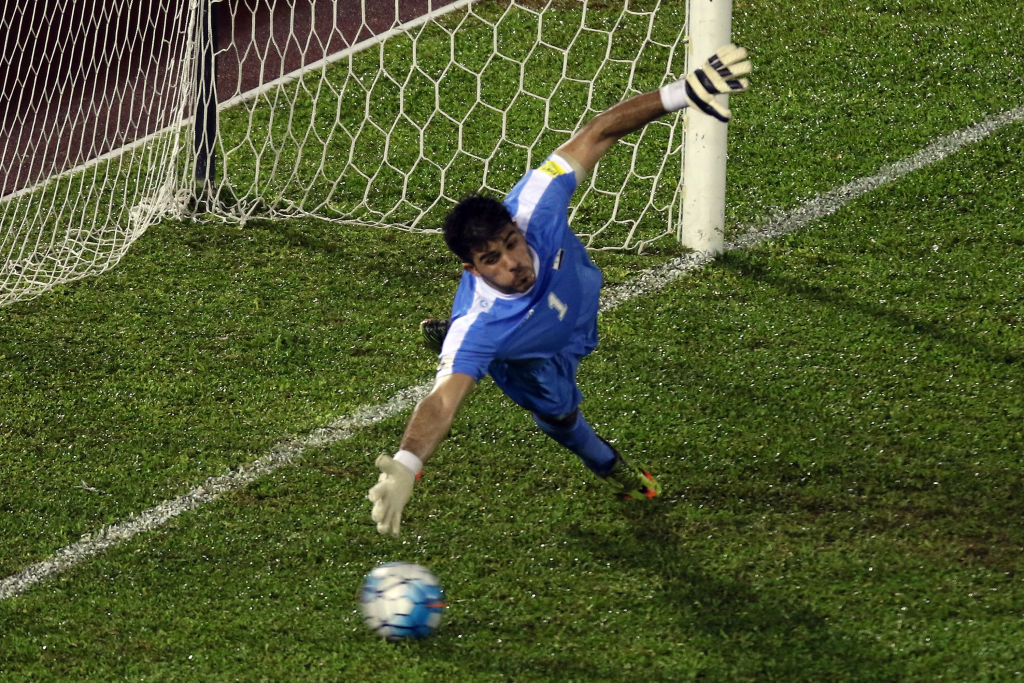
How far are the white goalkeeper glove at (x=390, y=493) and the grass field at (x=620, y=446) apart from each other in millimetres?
724

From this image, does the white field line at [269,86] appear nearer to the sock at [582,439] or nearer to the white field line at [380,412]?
the white field line at [380,412]

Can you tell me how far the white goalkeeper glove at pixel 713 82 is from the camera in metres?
4.17

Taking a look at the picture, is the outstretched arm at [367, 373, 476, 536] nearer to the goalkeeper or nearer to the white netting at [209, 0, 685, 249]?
the goalkeeper

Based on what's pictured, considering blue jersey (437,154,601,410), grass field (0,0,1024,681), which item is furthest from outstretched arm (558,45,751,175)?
grass field (0,0,1024,681)

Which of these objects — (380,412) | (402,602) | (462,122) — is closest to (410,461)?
(402,602)

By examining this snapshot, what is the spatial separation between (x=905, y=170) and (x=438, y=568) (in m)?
3.73

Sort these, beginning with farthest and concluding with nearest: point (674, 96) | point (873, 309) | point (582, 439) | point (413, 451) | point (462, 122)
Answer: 1. point (462, 122)
2. point (873, 309)
3. point (582, 439)
4. point (674, 96)
5. point (413, 451)

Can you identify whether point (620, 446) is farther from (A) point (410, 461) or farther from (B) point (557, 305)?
(A) point (410, 461)

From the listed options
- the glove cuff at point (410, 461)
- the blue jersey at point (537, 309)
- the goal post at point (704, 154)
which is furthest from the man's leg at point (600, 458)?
the goal post at point (704, 154)

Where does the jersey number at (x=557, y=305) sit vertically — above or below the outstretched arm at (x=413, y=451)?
above

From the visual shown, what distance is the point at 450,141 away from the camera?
295 inches

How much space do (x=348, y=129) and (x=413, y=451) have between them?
178 inches

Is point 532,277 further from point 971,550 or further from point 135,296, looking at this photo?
point 135,296

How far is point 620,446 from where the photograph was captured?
5.13 meters
